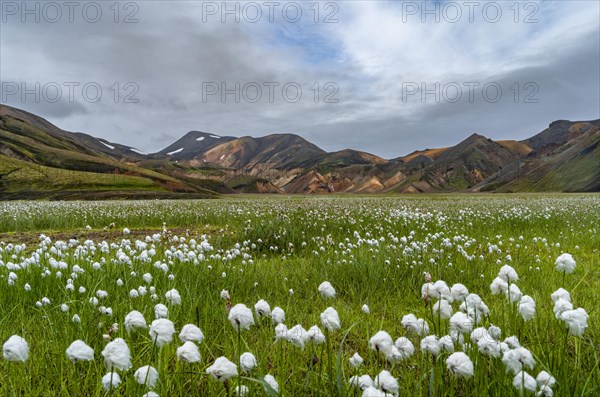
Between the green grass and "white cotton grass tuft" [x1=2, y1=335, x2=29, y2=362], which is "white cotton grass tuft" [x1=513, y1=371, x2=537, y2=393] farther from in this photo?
the green grass

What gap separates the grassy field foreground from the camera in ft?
6.66

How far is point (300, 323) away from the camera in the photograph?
3736 millimetres

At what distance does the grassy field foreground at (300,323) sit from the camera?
6.66ft

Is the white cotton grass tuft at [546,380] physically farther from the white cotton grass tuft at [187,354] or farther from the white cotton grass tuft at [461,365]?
the white cotton grass tuft at [187,354]

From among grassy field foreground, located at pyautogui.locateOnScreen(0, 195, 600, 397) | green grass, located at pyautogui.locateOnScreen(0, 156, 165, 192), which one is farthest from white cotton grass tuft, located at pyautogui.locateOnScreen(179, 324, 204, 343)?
green grass, located at pyautogui.locateOnScreen(0, 156, 165, 192)

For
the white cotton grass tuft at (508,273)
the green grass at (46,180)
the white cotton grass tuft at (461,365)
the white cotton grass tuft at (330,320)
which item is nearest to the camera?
the white cotton grass tuft at (461,365)

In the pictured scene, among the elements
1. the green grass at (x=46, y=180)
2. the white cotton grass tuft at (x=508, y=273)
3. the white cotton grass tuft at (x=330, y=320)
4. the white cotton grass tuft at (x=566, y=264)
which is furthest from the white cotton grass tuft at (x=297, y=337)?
the green grass at (x=46, y=180)

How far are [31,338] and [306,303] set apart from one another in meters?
3.08

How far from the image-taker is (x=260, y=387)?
225cm

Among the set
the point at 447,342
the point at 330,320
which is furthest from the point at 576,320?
the point at 330,320

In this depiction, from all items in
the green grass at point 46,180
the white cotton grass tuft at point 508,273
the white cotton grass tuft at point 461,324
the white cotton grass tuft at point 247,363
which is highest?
the green grass at point 46,180

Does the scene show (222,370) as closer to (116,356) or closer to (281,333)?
(116,356)

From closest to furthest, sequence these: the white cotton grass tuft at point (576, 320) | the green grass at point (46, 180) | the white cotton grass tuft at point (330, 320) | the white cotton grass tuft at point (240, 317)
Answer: the white cotton grass tuft at point (240, 317), the white cotton grass tuft at point (576, 320), the white cotton grass tuft at point (330, 320), the green grass at point (46, 180)

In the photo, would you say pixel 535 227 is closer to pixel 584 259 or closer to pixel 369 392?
pixel 584 259
